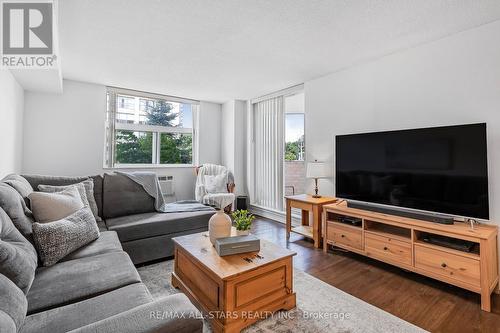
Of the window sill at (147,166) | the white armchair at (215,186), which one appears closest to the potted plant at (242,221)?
the white armchair at (215,186)

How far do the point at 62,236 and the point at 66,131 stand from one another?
9.36 feet

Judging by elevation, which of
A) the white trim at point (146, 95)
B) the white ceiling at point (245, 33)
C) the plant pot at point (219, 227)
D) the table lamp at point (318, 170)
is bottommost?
the plant pot at point (219, 227)

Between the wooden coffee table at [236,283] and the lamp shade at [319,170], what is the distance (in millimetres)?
1640

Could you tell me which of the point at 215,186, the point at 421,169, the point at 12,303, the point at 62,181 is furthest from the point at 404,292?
the point at 62,181

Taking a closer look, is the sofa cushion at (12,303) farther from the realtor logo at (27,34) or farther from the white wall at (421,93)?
the white wall at (421,93)

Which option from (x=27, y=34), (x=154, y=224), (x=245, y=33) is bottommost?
(x=154, y=224)

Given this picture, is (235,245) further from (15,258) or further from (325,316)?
(15,258)

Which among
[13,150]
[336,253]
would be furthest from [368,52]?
[13,150]

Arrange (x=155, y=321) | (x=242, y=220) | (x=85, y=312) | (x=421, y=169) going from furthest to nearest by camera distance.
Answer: (x=421, y=169), (x=242, y=220), (x=85, y=312), (x=155, y=321)

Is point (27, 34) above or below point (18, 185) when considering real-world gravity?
above

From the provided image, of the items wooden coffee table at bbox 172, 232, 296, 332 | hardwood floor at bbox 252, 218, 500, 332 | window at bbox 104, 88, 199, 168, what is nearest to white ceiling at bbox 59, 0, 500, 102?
window at bbox 104, 88, 199, 168

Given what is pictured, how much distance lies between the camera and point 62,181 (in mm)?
2676

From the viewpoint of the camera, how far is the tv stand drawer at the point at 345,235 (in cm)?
270

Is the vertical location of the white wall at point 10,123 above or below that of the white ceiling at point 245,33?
below
